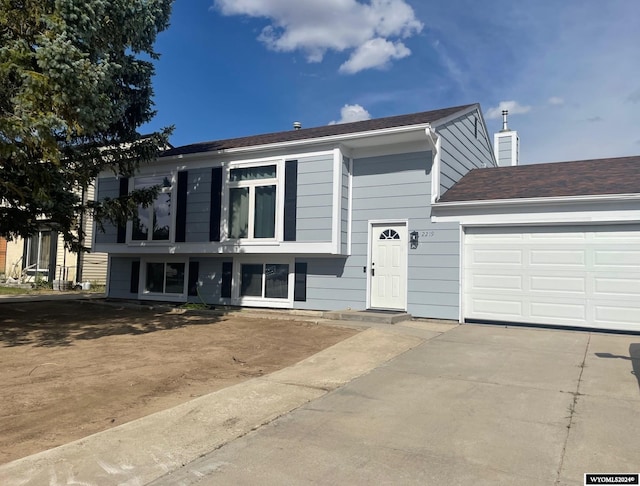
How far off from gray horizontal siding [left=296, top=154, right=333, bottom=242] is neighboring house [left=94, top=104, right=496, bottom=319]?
0.03 m

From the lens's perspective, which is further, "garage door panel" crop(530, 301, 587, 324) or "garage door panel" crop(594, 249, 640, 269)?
"garage door panel" crop(530, 301, 587, 324)

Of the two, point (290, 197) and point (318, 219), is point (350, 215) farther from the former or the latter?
point (290, 197)

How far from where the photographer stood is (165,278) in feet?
46.4

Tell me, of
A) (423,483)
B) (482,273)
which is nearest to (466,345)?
(482,273)

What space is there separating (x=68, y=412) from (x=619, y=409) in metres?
5.40

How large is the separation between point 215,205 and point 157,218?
7.13 feet

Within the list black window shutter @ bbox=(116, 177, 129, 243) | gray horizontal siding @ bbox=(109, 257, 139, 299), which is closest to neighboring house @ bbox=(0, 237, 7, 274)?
gray horizontal siding @ bbox=(109, 257, 139, 299)

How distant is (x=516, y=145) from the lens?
59.6 feet

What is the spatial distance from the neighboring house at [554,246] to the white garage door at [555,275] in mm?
17

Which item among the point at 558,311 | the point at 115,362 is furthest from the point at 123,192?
the point at 558,311

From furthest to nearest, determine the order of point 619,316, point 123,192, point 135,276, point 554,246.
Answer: point 135,276 → point 123,192 → point 554,246 → point 619,316

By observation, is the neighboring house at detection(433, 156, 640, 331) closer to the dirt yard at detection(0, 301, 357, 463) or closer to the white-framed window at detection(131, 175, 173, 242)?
the dirt yard at detection(0, 301, 357, 463)

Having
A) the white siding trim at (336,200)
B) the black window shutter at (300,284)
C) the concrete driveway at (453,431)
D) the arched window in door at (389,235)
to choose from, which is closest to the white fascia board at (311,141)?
the white siding trim at (336,200)

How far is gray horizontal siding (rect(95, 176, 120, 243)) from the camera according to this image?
47.5 feet
